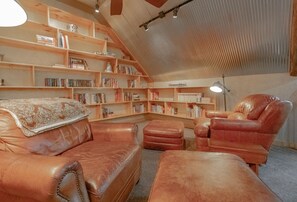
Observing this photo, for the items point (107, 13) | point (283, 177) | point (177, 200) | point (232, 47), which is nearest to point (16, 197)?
point (177, 200)

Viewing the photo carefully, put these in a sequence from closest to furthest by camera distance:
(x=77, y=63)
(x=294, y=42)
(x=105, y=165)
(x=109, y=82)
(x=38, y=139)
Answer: (x=105, y=165), (x=38, y=139), (x=294, y=42), (x=77, y=63), (x=109, y=82)

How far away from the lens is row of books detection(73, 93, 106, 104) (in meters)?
3.42

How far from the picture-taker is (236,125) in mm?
2004

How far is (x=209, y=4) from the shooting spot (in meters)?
2.35

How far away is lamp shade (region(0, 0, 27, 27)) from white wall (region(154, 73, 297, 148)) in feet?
11.2

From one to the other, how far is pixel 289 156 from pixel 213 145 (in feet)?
4.50

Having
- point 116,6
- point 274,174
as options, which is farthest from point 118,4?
point 274,174

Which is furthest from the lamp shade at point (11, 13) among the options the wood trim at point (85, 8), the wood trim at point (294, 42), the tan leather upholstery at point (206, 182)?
the wood trim at point (294, 42)

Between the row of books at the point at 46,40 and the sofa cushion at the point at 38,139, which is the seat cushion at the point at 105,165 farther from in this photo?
the row of books at the point at 46,40

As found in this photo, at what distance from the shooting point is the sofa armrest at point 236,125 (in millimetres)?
1958

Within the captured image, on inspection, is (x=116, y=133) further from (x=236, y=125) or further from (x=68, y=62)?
(x=68, y=62)

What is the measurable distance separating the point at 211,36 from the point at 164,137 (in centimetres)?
184

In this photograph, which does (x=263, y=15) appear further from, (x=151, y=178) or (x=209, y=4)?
(x=151, y=178)

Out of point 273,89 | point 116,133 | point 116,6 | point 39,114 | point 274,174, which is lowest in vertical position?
point 274,174
